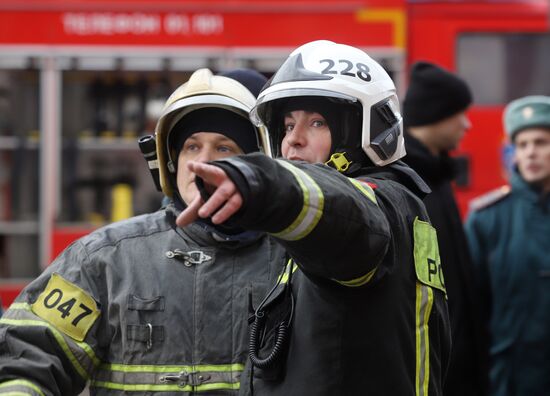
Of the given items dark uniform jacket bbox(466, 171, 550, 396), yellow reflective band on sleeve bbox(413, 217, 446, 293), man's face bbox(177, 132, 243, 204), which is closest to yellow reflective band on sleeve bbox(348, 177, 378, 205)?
yellow reflective band on sleeve bbox(413, 217, 446, 293)

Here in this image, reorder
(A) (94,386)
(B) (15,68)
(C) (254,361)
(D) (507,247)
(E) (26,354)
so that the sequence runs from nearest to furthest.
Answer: (C) (254,361), (E) (26,354), (A) (94,386), (D) (507,247), (B) (15,68)

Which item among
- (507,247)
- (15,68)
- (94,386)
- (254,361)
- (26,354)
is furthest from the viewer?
(15,68)

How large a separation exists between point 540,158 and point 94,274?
279 centimetres

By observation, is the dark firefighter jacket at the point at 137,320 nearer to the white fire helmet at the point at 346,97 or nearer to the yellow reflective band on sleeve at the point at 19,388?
the yellow reflective band on sleeve at the point at 19,388

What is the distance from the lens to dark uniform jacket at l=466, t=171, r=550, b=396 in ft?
15.5

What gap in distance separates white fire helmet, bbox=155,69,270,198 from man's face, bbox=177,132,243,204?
0.06m

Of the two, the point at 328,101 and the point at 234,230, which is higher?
the point at 328,101

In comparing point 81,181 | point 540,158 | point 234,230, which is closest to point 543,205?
point 540,158

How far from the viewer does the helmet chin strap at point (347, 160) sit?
2.37 meters

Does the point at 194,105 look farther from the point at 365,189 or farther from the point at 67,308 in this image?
the point at 365,189

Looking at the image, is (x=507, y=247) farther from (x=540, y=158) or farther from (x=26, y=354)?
(x=26, y=354)

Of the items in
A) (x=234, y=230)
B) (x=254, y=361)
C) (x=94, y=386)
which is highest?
(x=234, y=230)

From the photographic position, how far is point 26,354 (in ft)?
8.54

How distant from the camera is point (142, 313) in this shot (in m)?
2.71
